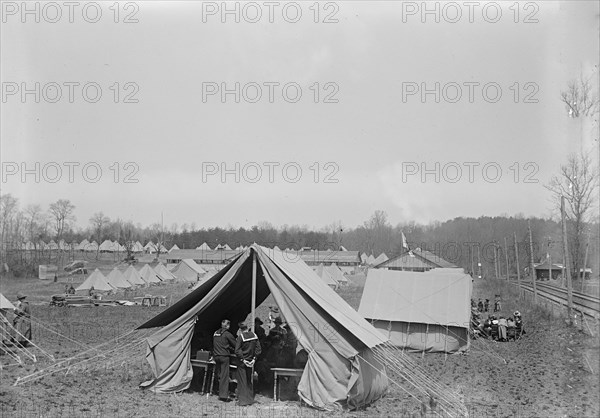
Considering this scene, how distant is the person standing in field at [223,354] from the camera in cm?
1060

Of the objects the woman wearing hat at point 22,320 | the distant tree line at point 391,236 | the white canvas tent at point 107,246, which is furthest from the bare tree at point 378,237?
the woman wearing hat at point 22,320

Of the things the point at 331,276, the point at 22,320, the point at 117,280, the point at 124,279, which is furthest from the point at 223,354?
the point at 331,276

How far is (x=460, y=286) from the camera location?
18.2 meters

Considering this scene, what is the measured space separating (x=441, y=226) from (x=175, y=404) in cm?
9328

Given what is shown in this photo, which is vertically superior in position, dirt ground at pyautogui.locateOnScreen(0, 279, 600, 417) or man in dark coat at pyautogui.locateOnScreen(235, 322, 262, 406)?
man in dark coat at pyautogui.locateOnScreen(235, 322, 262, 406)

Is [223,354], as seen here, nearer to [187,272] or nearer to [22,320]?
[22,320]

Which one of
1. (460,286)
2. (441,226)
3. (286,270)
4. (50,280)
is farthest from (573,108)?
(441,226)

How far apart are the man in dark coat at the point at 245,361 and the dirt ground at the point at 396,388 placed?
259mm

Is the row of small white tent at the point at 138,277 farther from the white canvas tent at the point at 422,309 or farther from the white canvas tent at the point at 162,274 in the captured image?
the white canvas tent at the point at 422,309

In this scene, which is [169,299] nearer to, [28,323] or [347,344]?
[28,323]

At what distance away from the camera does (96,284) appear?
37.7 metres

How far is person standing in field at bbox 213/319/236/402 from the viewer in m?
10.6

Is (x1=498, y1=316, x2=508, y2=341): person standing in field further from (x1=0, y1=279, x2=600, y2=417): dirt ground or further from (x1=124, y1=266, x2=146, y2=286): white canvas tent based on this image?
(x1=124, y1=266, x2=146, y2=286): white canvas tent

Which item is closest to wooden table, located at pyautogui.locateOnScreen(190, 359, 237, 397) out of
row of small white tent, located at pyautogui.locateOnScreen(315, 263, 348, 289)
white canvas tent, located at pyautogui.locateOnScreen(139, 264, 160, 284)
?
white canvas tent, located at pyautogui.locateOnScreen(139, 264, 160, 284)
